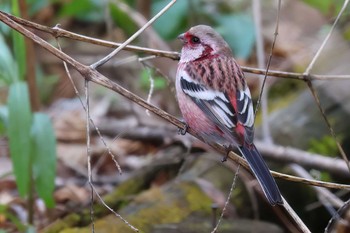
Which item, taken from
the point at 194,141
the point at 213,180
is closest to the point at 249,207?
the point at 213,180

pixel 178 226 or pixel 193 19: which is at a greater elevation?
pixel 193 19

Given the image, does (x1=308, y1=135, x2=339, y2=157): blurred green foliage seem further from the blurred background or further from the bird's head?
the bird's head

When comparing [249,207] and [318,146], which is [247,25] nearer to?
[318,146]

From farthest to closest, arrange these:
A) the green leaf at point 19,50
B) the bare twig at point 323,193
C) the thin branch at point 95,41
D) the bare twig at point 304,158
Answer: the bare twig at point 304,158 < the bare twig at point 323,193 < the green leaf at point 19,50 < the thin branch at point 95,41

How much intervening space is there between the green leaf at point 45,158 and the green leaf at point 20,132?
4.9 inches

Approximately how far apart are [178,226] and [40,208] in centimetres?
146

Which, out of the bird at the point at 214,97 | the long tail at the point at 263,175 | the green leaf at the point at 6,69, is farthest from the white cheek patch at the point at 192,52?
the green leaf at the point at 6,69

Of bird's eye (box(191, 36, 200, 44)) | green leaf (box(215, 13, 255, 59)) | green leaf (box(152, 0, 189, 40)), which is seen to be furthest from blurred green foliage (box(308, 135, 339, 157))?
green leaf (box(152, 0, 189, 40))

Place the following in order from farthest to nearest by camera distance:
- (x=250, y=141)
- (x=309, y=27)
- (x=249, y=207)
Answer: (x=309, y=27), (x=249, y=207), (x=250, y=141)

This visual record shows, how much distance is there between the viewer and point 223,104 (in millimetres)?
3152

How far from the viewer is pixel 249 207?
4.28m

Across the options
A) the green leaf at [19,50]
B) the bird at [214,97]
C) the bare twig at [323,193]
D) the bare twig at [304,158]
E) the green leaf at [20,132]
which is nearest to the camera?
the bird at [214,97]

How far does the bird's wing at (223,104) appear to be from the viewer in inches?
120

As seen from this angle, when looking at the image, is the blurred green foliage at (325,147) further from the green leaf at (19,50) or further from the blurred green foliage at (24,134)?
the green leaf at (19,50)
